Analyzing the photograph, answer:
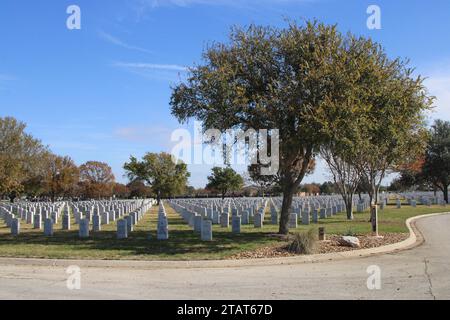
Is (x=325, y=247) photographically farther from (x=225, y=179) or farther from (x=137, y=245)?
(x=225, y=179)

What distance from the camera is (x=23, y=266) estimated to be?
12.5m

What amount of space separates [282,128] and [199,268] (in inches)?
233

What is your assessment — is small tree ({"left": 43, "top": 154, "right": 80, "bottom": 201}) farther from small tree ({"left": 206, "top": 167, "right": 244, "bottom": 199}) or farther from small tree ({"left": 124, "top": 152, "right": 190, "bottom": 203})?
small tree ({"left": 206, "top": 167, "right": 244, "bottom": 199})

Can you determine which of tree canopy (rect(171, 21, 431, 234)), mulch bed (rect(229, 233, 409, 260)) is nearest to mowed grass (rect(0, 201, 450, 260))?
mulch bed (rect(229, 233, 409, 260))

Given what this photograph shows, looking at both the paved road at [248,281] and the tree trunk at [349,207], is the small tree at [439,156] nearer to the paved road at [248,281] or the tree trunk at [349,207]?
the tree trunk at [349,207]

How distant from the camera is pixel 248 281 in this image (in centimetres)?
1020

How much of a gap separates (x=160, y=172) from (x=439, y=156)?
3055 cm

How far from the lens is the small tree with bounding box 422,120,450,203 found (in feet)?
160

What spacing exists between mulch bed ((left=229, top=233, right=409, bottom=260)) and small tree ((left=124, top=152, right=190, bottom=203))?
1672 inches

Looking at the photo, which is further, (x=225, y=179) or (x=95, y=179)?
(x=95, y=179)

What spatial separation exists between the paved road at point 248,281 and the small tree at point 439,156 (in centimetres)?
3873

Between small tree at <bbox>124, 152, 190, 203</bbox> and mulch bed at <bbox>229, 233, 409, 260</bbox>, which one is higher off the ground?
small tree at <bbox>124, 152, 190, 203</bbox>

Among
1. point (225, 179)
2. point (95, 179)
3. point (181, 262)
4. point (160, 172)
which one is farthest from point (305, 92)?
point (95, 179)
